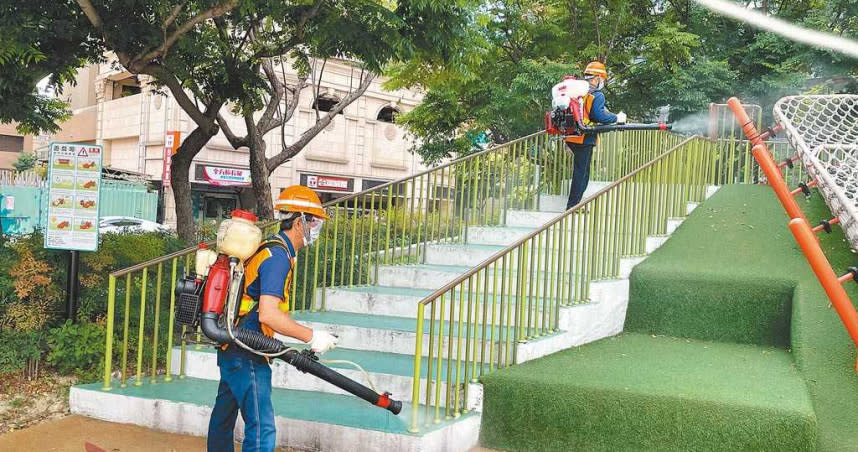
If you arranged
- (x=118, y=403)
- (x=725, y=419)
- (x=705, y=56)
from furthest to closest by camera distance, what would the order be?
(x=705, y=56) < (x=118, y=403) < (x=725, y=419)

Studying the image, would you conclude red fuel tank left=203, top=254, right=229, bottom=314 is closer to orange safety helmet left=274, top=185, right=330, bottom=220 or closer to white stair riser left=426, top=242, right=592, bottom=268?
orange safety helmet left=274, top=185, right=330, bottom=220

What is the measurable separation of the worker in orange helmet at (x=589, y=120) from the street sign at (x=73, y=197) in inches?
188

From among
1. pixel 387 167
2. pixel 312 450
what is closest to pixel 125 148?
pixel 387 167

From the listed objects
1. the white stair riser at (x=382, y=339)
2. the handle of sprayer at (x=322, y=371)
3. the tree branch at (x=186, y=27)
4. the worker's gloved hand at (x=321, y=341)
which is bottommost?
the white stair riser at (x=382, y=339)

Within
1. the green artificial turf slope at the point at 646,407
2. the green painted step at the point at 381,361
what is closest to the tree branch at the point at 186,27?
the green painted step at the point at 381,361

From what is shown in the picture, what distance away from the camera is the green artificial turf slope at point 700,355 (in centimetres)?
455

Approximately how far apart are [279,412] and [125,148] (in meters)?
27.8

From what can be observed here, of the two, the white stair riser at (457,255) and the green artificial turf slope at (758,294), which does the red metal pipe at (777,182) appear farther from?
the white stair riser at (457,255)

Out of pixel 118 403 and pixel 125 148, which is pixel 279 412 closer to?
pixel 118 403

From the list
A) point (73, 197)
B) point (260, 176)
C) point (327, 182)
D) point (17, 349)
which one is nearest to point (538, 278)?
point (73, 197)

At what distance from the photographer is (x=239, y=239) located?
147 inches

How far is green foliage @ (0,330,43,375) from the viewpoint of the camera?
20.3 ft

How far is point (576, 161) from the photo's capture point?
26.6ft

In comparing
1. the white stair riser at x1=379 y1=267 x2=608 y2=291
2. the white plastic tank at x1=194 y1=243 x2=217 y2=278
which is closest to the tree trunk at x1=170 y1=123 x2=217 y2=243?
the white stair riser at x1=379 y1=267 x2=608 y2=291
